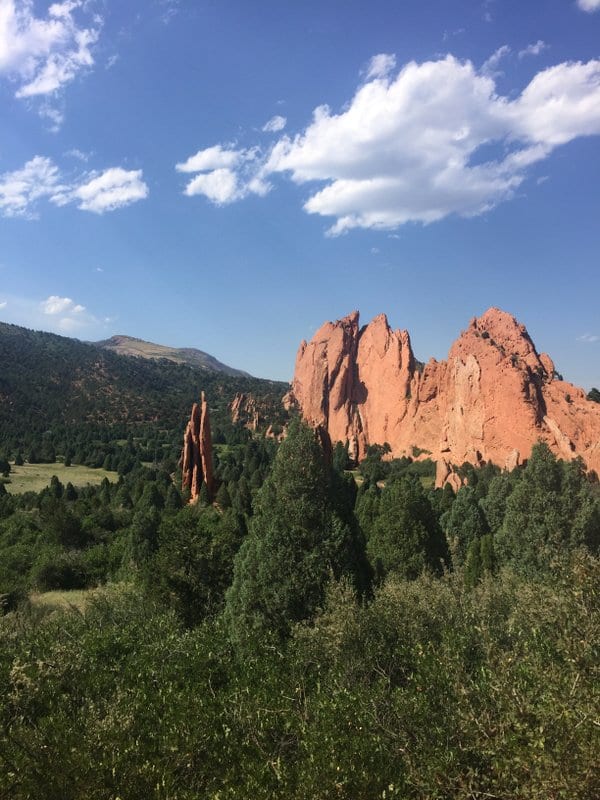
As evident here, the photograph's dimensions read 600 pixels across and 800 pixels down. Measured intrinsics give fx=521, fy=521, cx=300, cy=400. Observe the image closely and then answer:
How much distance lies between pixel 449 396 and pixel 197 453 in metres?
62.5

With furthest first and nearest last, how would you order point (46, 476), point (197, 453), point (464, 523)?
point (46, 476), point (197, 453), point (464, 523)

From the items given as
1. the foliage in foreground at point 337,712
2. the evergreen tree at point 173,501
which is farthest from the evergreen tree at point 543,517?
the evergreen tree at point 173,501

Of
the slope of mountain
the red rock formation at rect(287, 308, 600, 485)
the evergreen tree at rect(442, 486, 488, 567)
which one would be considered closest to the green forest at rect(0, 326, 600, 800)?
the evergreen tree at rect(442, 486, 488, 567)

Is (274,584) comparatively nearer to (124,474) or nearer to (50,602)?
(50,602)

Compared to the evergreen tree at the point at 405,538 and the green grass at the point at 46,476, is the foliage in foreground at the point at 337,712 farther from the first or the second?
the green grass at the point at 46,476

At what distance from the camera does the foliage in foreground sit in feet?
26.1

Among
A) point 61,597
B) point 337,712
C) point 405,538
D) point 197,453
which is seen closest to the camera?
point 337,712

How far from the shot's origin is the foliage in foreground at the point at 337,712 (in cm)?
796

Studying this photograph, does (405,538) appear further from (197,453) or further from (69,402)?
(69,402)

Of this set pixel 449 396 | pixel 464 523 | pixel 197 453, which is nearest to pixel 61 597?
pixel 197 453

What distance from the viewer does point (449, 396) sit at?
4232 inches

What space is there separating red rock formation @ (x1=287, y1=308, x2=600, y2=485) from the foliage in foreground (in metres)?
71.7

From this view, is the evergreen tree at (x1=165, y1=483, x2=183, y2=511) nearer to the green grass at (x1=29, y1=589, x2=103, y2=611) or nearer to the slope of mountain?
the green grass at (x1=29, y1=589, x2=103, y2=611)

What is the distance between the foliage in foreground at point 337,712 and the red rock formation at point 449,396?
71.7 metres
